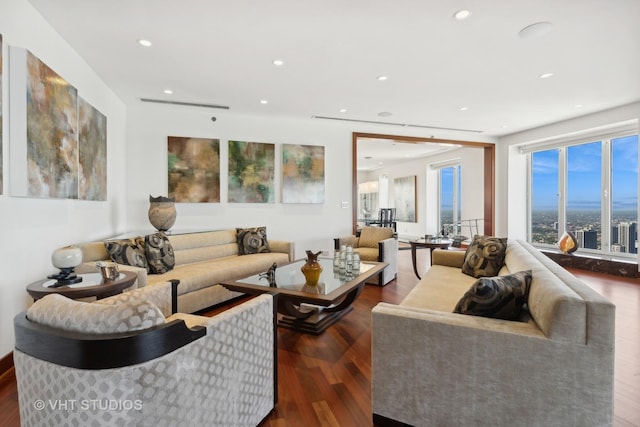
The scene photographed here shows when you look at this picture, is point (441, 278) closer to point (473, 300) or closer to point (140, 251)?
point (473, 300)

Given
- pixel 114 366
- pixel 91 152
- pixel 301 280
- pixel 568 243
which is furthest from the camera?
pixel 568 243

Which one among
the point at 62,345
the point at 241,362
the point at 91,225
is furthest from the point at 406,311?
the point at 91,225

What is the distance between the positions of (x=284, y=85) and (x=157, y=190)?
262 centimetres

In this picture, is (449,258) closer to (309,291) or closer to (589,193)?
(309,291)

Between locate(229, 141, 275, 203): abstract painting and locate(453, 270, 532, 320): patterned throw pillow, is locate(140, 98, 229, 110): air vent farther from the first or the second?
locate(453, 270, 532, 320): patterned throw pillow

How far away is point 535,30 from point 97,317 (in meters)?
3.65

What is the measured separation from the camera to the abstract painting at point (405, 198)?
33.6 feet

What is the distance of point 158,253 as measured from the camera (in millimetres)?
3361

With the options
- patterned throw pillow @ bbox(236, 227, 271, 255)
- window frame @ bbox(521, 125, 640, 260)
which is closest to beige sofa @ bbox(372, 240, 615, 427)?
patterned throw pillow @ bbox(236, 227, 271, 255)

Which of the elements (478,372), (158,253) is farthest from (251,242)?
(478,372)

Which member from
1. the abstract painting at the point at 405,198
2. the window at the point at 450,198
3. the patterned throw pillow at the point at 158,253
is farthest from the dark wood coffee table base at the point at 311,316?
the abstract painting at the point at 405,198

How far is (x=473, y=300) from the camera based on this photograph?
5.13 feet

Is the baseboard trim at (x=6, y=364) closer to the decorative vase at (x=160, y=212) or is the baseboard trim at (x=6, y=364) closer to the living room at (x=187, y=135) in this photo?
the living room at (x=187, y=135)

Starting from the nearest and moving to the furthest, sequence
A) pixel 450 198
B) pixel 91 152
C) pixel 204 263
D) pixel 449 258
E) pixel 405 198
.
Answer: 1. pixel 91 152
2. pixel 449 258
3. pixel 204 263
4. pixel 450 198
5. pixel 405 198
